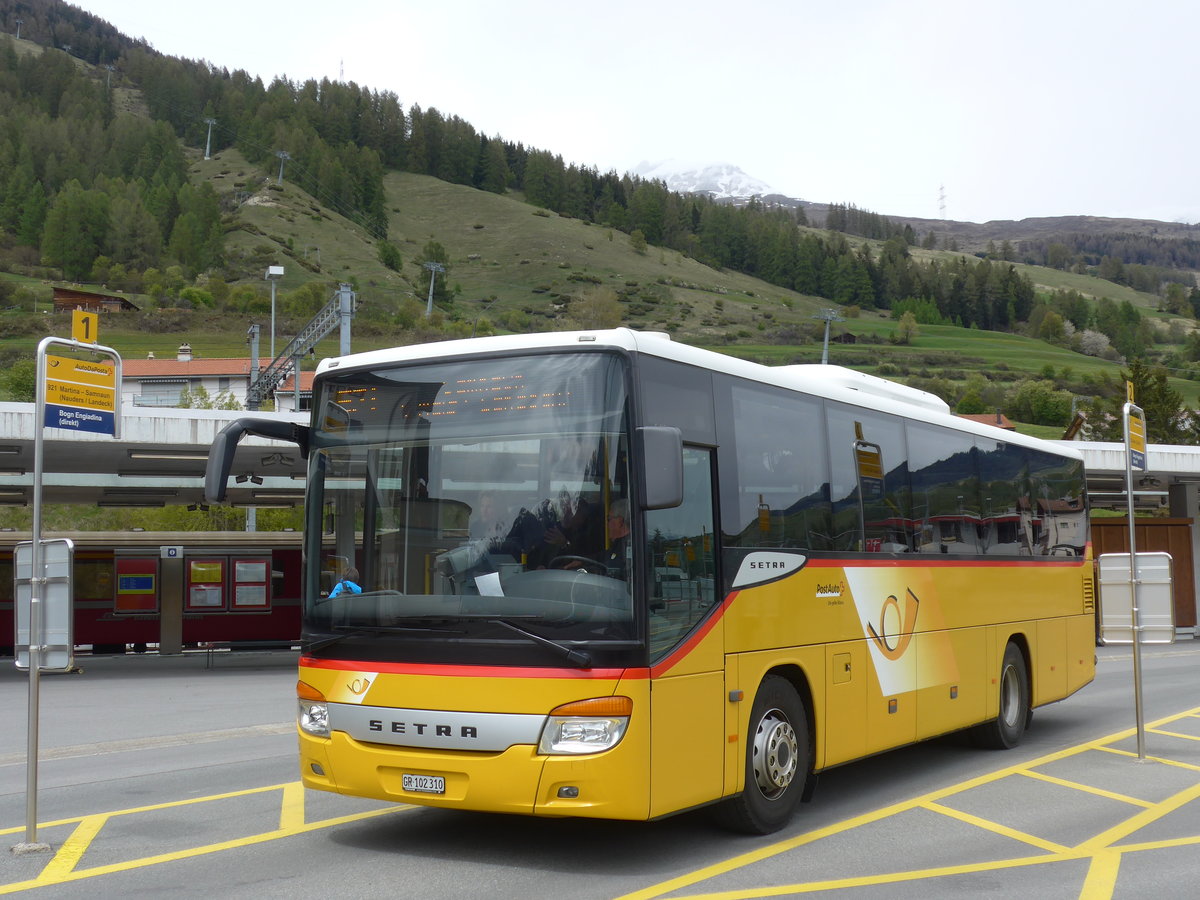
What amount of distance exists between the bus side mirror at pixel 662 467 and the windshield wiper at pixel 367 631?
130 centimetres

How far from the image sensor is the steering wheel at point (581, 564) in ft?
21.0

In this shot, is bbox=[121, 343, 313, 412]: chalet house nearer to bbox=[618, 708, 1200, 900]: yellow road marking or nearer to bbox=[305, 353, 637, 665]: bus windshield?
bbox=[618, 708, 1200, 900]: yellow road marking

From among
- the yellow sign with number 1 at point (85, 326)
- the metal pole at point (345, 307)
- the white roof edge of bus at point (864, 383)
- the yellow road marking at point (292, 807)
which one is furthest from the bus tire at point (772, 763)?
the metal pole at point (345, 307)

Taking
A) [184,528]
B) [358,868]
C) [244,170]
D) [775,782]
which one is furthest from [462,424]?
[244,170]

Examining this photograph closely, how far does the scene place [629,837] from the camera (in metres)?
7.52

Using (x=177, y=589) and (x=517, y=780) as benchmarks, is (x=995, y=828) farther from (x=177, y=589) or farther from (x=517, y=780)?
(x=177, y=589)

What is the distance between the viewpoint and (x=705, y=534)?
7078 mm

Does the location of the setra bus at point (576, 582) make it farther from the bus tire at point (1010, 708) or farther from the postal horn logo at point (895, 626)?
the bus tire at point (1010, 708)

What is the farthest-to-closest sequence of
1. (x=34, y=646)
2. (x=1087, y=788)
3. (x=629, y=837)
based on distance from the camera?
(x=1087, y=788)
(x=629, y=837)
(x=34, y=646)

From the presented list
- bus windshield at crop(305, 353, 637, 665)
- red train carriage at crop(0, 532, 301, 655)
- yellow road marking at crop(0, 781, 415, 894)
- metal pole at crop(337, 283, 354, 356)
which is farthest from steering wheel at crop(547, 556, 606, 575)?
red train carriage at crop(0, 532, 301, 655)

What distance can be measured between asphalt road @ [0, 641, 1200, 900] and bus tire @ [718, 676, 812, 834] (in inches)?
6.2

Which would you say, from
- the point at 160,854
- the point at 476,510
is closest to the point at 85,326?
the point at 160,854

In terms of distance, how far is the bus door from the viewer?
21.2 ft

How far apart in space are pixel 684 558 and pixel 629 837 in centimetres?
194
